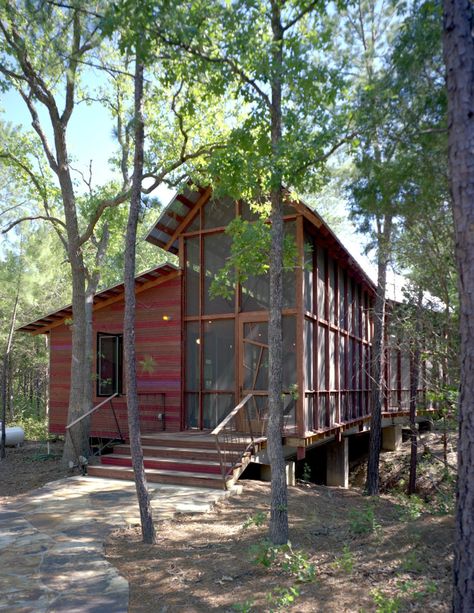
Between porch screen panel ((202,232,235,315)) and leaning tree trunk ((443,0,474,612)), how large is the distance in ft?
24.6

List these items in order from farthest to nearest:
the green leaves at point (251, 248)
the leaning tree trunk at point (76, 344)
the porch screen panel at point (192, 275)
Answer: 1. the porch screen panel at point (192, 275)
2. the leaning tree trunk at point (76, 344)
3. the green leaves at point (251, 248)

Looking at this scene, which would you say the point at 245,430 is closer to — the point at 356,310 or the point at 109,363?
the point at 109,363

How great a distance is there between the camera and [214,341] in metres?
11.1

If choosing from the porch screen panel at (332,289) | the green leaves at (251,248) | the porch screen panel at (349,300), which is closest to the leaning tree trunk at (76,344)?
the green leaves at (251,248)

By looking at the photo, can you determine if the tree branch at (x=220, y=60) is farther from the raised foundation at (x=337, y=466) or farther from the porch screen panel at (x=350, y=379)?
the raised foundation at (x=337, y=466)

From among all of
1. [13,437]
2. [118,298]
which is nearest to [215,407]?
[118,298]

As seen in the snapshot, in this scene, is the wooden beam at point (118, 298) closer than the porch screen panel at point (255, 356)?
No

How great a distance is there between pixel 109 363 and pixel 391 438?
31.6 feet

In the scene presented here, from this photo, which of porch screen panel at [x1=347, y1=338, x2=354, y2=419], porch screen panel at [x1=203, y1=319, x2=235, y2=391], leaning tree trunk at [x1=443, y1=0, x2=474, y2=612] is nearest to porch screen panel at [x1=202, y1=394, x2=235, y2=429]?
porch screen panel at [x1=203, y1=319, x2=235, y2=391]

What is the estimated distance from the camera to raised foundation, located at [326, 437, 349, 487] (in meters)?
12.9

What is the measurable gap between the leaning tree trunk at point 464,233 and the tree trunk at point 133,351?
3.29 meters

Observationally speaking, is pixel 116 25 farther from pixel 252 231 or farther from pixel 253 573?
pixel 253 573

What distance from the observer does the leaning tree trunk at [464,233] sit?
361cm

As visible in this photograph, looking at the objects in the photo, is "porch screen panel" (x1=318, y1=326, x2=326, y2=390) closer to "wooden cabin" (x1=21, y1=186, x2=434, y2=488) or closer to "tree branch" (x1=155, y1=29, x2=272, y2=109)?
"wooden cabin" (x1=21, y1=186, x2=434, y2=488)
